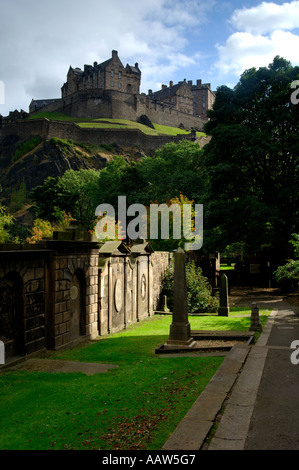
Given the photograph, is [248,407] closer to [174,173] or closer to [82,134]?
[174,173]

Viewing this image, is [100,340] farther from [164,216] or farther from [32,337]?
[164,216]

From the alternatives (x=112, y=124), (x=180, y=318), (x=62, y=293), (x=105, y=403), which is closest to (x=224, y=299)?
(x=180, y=318)

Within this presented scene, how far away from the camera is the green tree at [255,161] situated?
25.2 metres

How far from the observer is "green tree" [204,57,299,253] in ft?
82.8

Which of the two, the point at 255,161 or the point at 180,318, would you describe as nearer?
the point at 180,318

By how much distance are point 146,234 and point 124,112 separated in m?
68.2

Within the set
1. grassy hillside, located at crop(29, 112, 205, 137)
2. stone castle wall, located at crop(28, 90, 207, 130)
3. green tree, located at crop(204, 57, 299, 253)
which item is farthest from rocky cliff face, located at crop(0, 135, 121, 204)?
green tree, located at crop(204, 57, 299, 253)

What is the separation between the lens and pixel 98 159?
2923 inches

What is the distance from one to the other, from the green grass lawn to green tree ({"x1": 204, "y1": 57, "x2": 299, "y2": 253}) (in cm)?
1734

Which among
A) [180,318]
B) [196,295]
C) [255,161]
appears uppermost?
[255,161]

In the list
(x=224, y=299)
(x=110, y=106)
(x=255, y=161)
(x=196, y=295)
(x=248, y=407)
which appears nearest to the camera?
(x=248, y=407)

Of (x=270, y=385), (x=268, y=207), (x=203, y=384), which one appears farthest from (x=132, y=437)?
(x=268, y=207)

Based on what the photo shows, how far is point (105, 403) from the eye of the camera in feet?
20.3

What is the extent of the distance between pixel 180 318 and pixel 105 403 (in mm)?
5072
